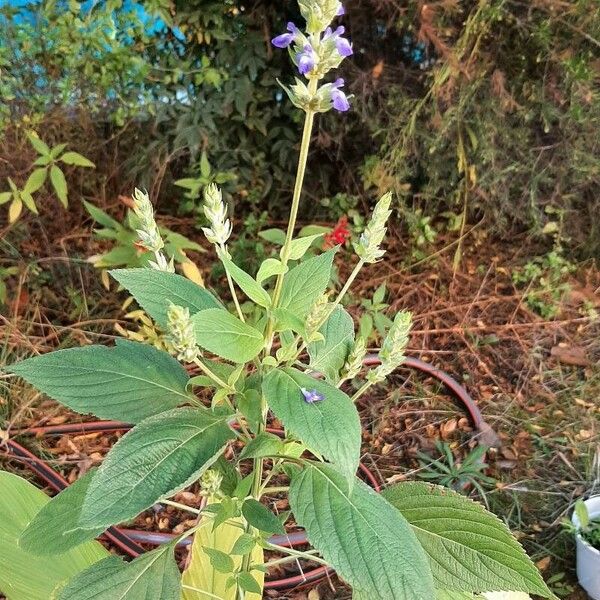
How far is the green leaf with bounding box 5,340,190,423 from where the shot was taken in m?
0.84

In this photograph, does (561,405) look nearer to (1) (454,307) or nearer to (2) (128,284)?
(1) (454,307)

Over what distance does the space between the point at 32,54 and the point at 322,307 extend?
6.79 feet

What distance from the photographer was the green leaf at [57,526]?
0.88 m

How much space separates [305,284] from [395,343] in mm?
144

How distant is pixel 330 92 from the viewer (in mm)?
687

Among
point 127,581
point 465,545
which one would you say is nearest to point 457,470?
point 465,545

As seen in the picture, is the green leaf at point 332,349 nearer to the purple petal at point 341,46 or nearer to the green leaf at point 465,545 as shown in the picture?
the green leaf at point 465,545

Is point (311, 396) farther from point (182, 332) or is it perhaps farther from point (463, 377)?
point (463, 377)

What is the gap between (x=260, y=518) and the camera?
83cm

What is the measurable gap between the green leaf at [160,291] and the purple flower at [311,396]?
198 millimetres

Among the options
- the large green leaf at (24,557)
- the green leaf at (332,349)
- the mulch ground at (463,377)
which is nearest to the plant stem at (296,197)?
the green leaf at (332,349)

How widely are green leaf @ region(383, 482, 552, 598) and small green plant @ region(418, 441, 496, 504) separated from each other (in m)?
0.99

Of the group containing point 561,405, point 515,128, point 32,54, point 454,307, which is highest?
point 32,54

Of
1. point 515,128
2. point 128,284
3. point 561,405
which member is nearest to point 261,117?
point 515,128
